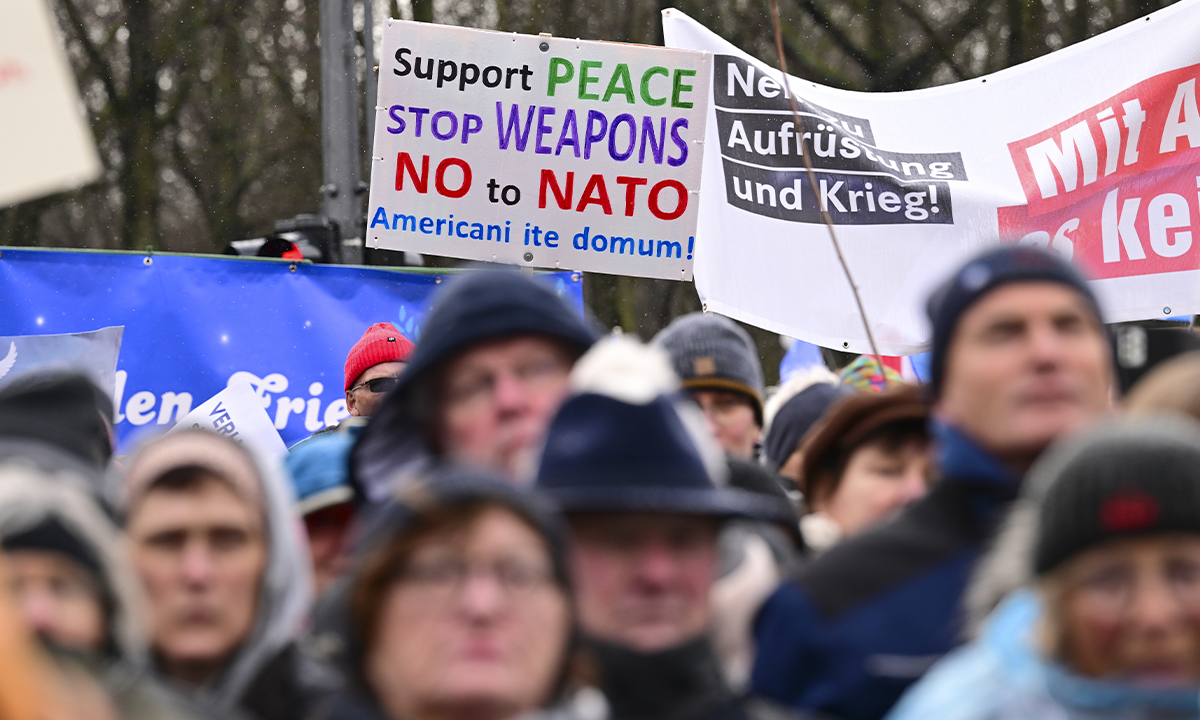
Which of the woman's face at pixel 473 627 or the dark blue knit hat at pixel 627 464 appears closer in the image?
the woman's face at pixel 473 627

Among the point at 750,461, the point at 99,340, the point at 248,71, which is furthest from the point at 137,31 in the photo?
the point at 750,461

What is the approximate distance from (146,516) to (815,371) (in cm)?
307

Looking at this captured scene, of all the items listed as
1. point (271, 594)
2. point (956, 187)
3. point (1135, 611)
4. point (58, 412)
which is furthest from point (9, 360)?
point (1135, 611)

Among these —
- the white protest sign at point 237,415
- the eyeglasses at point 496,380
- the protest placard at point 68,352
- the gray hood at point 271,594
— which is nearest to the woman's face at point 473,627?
the gray hood at point 271,594

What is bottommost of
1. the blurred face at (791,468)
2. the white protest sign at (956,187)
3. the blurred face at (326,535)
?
the blurred face at (326,535)

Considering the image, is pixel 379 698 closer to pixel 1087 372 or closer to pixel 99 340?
pixel 1087 372

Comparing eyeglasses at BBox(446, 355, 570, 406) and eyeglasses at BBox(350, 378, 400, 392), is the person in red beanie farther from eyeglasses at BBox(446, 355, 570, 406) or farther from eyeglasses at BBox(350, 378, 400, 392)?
eyeglasses at BBox(446, 355, 570, 406)

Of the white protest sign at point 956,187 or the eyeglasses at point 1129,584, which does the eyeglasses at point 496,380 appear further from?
the white protest sign at point 956,187

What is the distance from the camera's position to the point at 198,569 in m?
2.37

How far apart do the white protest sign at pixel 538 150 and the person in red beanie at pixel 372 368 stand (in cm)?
62

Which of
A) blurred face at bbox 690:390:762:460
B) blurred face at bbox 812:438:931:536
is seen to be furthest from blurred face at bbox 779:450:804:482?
blurred face at bbox 812:438:931:536

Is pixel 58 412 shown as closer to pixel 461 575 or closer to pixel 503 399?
pixel 503 399

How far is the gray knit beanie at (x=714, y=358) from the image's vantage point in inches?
162

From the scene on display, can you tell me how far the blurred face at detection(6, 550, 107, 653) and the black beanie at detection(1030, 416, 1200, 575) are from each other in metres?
1.19
